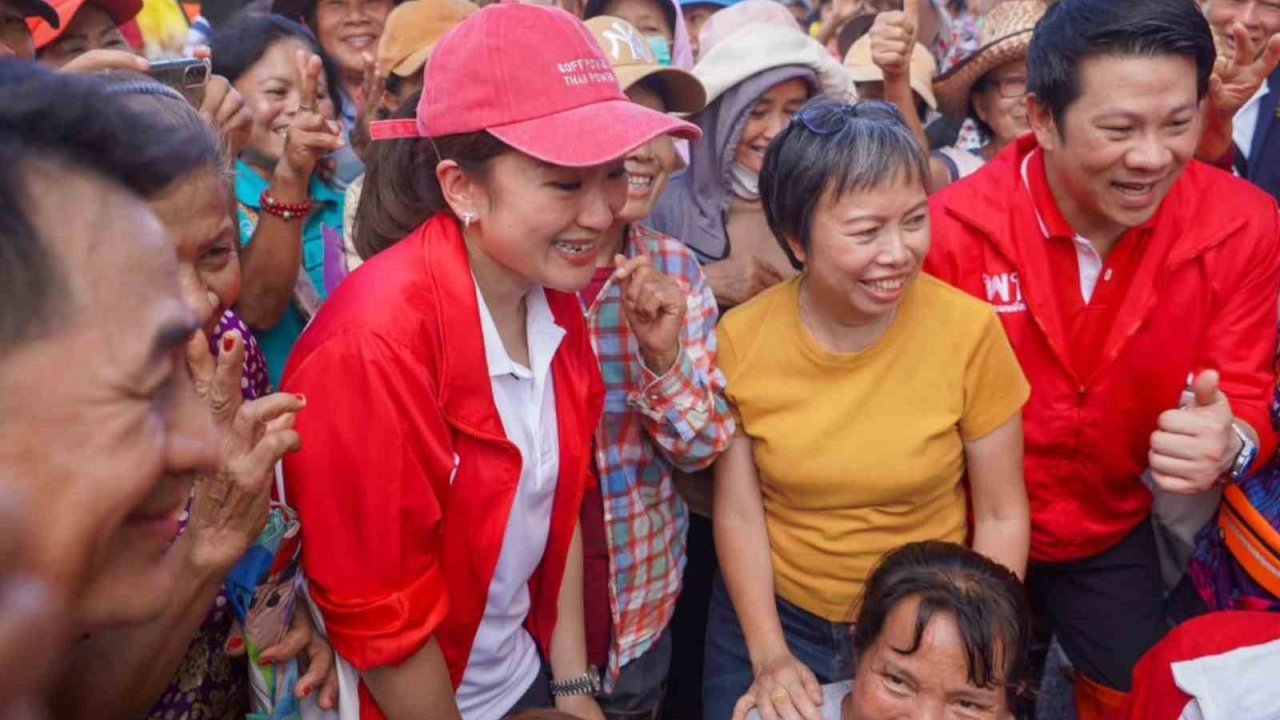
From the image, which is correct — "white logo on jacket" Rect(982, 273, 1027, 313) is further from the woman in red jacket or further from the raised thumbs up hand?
the woman in red jacket

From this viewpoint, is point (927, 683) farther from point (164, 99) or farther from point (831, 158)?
point (164, 99)

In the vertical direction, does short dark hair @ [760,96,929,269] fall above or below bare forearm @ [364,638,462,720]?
above

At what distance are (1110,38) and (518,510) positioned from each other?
1.57 metres

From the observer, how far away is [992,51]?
11.6 feet

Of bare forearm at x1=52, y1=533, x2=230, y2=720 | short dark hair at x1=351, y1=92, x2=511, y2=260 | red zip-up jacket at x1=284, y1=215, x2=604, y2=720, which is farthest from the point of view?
short dark hair at x1=351, y1=92, x2=511, y2=260

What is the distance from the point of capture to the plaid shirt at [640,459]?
8.08 ft

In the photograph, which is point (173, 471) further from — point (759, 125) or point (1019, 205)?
point (759, 125)

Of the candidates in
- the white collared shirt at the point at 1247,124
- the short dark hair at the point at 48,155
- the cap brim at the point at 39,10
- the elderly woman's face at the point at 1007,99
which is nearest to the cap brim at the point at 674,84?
the elderly woman's face at the point at 1007,99

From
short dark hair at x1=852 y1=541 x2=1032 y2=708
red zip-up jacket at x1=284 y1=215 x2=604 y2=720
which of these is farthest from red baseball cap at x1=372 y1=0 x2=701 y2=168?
short dark hair at x1=852 y1=541 x2=1032 y2=708

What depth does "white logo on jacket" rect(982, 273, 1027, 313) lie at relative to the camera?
2.60 m

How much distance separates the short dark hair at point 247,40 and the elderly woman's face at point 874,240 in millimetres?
1575

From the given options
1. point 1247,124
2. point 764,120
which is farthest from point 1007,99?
point 764,120

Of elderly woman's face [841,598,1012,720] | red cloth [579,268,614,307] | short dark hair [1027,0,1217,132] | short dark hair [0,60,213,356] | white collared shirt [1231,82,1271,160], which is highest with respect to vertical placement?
short dark hair [0,60,213,356]

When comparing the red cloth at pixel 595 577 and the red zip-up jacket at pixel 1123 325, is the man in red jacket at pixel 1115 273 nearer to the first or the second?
the red zip-up jacket at pixel 1123 325
